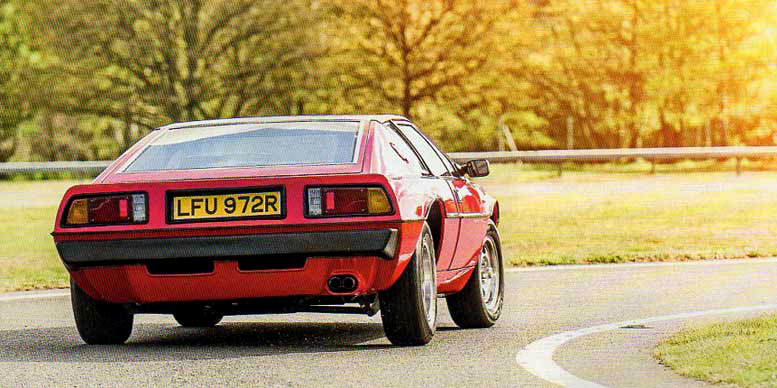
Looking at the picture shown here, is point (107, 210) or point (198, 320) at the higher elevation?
point (107, 210)

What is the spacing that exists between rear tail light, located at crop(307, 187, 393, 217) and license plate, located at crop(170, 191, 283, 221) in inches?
6.8

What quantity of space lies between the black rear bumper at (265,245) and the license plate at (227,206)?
0.12 m

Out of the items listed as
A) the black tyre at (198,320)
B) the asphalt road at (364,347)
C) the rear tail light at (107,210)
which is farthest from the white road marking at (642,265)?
the rear tail light at (107,210)

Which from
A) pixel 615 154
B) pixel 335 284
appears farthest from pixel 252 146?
pixel 615 154

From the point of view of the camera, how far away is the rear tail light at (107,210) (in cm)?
818

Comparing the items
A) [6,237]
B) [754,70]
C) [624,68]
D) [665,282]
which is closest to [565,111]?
[624,68]

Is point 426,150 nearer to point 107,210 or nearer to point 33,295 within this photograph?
point 107,210

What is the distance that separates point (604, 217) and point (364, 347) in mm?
15592

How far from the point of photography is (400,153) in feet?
29.5

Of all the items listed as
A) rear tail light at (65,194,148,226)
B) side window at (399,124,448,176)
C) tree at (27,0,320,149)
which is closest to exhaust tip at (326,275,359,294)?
rear tail light at (65,194,148,226)

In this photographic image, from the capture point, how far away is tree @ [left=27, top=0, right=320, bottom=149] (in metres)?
51.2

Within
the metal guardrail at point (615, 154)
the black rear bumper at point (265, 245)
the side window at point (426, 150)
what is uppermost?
the side window at point (426, 150)

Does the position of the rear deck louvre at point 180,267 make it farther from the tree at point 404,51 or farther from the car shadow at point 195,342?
the tree at point 404,51

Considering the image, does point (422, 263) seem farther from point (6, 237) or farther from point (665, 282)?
point (6, 237)
